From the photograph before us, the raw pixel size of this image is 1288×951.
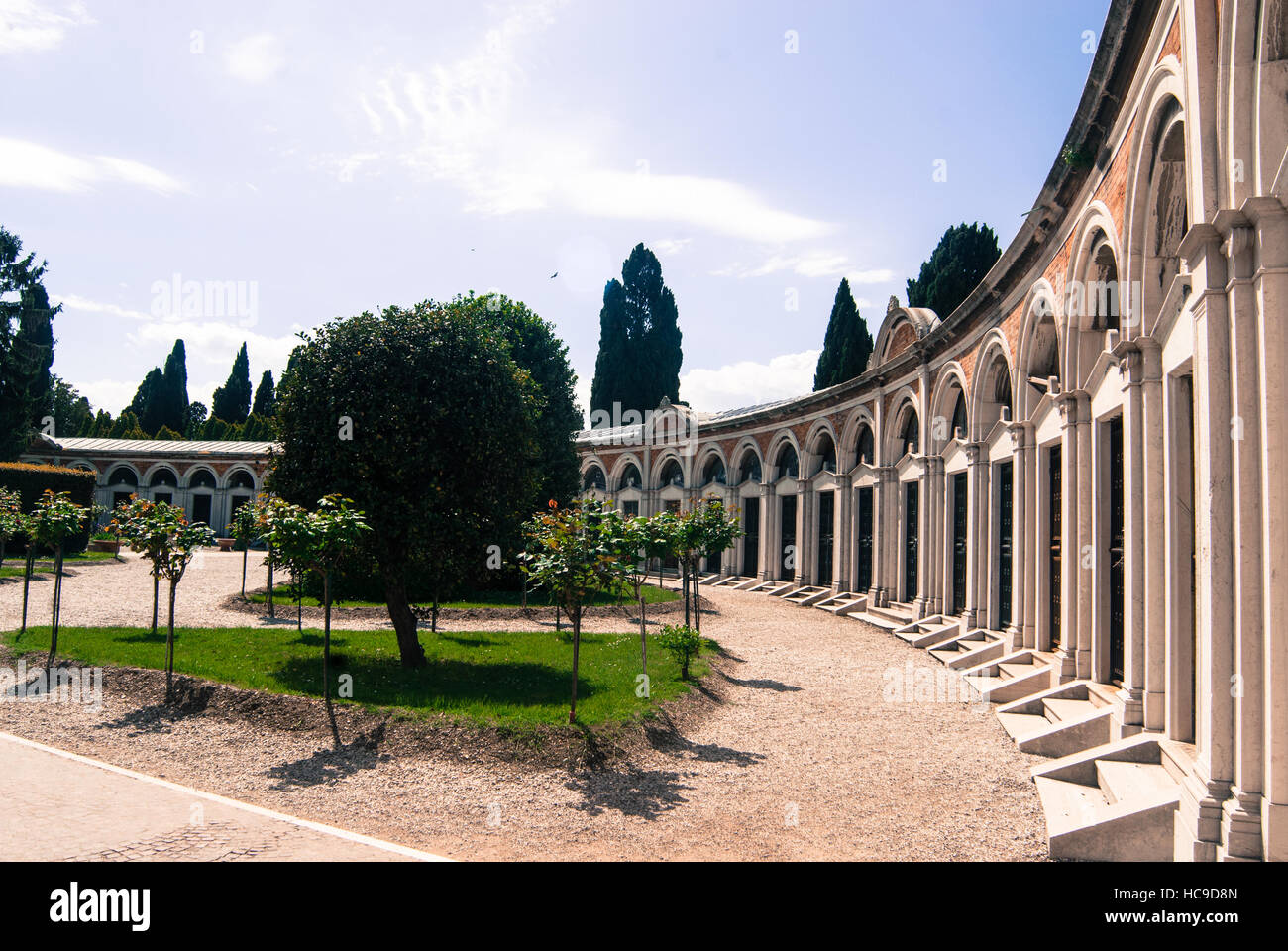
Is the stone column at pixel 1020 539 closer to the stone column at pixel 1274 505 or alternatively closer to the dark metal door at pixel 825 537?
the stone column at pixel 1274 505

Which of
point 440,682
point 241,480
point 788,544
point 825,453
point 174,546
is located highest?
point 825,453

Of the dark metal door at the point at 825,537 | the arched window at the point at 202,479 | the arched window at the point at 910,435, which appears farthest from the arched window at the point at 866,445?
the arched window at the point at 202,479

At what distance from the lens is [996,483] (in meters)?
14.5

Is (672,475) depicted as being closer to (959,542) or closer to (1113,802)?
(959,542)

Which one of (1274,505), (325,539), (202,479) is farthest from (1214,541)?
(202,479)

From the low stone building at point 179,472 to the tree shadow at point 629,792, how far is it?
4500 cm

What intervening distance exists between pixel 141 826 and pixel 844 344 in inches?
1420

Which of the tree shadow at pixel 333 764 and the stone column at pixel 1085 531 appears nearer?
the tree shadow at pixel 333 764

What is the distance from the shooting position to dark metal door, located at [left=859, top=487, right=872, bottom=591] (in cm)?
2255

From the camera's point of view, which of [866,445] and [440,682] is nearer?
[440,682]

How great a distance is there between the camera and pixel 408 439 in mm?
11234

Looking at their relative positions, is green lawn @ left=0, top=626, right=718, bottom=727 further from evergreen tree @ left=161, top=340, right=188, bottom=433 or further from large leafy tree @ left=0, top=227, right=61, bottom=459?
evergreen tree @ left=161, top=340, right=188, bottom=433

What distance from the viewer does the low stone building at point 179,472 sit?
46.7 m
